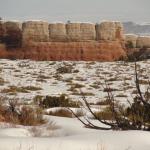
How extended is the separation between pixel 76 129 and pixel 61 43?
29.7 m

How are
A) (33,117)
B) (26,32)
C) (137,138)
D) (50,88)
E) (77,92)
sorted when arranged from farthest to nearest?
1. (26,32)
2. (50,88)
3. (77,92)
4. (33,117)
5. (137,138)

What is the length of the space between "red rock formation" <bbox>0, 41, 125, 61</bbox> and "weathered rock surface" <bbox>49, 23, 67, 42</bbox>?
468mm

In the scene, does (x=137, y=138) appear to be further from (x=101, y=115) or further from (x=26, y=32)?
(x=26, y=32)

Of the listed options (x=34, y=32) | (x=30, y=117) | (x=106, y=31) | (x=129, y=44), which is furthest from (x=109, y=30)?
(x=30, y=117)

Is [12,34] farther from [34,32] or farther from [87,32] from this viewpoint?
[87,32]

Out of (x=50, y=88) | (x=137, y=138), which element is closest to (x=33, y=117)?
(x=137, y=138)

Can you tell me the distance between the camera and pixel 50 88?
1612 centimetres

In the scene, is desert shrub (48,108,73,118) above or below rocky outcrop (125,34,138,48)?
below

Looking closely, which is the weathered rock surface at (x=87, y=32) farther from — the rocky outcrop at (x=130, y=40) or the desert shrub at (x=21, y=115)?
the desert shrub at (x=21, y=115)

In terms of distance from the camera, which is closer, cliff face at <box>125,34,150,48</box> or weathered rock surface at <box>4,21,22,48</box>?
weathered rock surface at <box>4,21,22,48</box>

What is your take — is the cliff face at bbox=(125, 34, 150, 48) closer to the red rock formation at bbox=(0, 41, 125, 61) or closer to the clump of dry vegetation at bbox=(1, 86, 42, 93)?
the red rock formation at bbox=(0, 41, 125, 61)

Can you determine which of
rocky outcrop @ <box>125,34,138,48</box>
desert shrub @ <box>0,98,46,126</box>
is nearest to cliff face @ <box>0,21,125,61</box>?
rocky outcrop @ <box>125,34,138,48</box>

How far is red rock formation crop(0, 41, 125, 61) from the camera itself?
34.3 meters

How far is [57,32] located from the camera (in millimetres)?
35156
